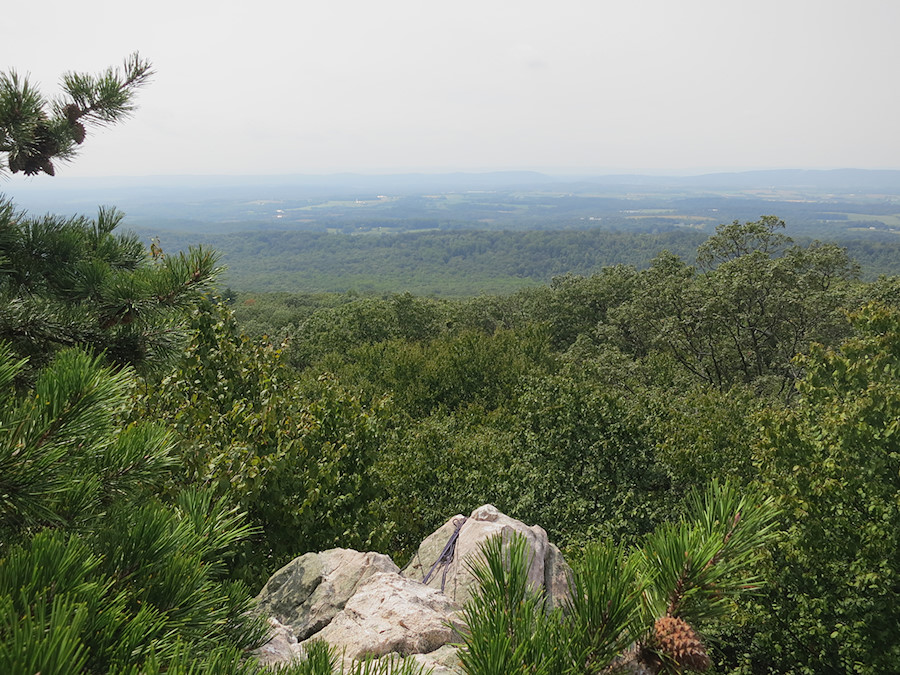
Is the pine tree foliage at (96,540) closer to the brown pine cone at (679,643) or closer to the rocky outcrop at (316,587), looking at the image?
the brown pine cone at (679,643)

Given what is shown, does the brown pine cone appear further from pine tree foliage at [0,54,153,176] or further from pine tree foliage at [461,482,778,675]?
pine tree foliage at [0,54,153,176]

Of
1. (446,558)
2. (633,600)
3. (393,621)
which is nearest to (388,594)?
(393,621)

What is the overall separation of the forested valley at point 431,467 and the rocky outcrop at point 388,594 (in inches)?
35.0

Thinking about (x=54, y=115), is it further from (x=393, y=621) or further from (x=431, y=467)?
(x=431, y=467)

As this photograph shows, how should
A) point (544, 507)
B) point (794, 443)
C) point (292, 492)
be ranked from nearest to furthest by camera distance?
point (292, 492), point (794, 443), point (544, 507)

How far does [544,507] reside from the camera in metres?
11.2

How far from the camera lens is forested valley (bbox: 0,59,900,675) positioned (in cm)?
171

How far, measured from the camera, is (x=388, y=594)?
4.71 meters

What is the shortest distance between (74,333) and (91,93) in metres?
2.33

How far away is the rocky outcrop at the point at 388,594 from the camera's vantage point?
3.98m

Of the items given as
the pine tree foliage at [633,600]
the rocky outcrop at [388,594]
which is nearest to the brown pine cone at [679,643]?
the pine tree foliage at [633,600]

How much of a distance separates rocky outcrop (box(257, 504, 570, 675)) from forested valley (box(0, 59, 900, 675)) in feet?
2.92

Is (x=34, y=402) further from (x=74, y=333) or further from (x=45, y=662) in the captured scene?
(x=74, y=333)

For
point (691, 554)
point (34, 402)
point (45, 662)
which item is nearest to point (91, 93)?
point (34, 402)
